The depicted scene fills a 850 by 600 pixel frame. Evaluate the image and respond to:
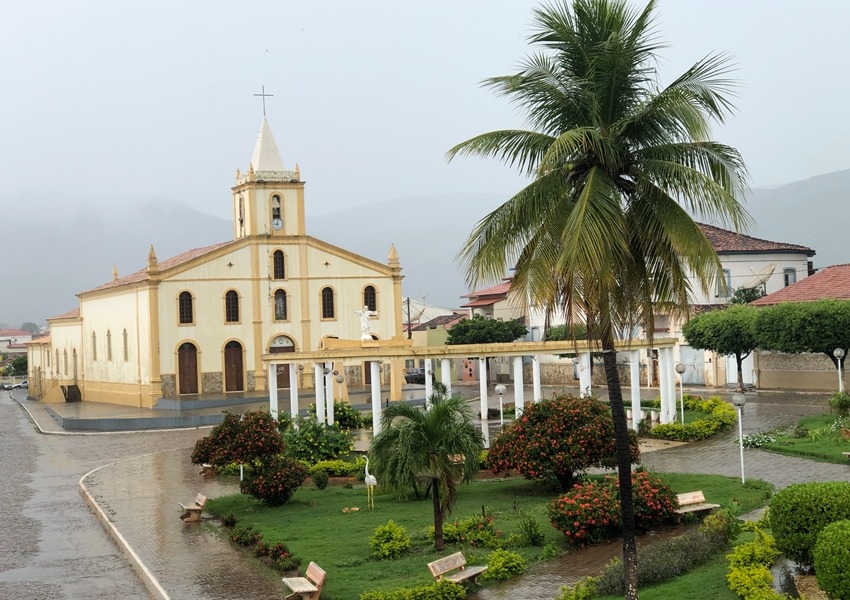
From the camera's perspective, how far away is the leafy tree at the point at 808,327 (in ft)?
111

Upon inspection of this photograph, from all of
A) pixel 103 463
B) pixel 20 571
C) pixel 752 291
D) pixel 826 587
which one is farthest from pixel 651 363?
pixel 826 587

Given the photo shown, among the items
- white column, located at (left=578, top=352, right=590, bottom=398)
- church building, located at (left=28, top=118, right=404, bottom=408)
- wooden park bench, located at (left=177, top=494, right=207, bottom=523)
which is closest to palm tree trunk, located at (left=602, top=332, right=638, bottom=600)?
Answer: wooden park bench, located at (left=177, top=494, right=207, bottom=523)

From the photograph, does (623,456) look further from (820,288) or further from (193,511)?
(820,288)

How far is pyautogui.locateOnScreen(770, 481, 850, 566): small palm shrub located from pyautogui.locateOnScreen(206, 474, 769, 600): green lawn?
14.3 ft

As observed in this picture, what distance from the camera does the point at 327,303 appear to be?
5297 cm

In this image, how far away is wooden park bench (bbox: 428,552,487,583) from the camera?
13.9m

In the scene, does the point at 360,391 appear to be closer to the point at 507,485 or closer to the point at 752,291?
the point at 752,291

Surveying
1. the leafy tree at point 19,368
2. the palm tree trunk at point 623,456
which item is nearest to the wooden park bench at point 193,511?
the palm tree trunk at point 623,456

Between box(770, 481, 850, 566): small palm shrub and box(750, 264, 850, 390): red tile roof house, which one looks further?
box(750, 264, 850, 390): red tile roof house

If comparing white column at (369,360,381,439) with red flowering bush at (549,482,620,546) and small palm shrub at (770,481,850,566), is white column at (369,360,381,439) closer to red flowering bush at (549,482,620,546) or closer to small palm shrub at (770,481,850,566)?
red flowering bush at (549,482,620,546)

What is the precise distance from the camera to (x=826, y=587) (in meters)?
10.2

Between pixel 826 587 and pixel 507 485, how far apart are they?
41.0 feet

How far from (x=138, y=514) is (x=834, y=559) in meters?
15.6

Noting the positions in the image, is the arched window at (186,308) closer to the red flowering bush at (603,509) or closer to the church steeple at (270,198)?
the church steeple at (270,198)
